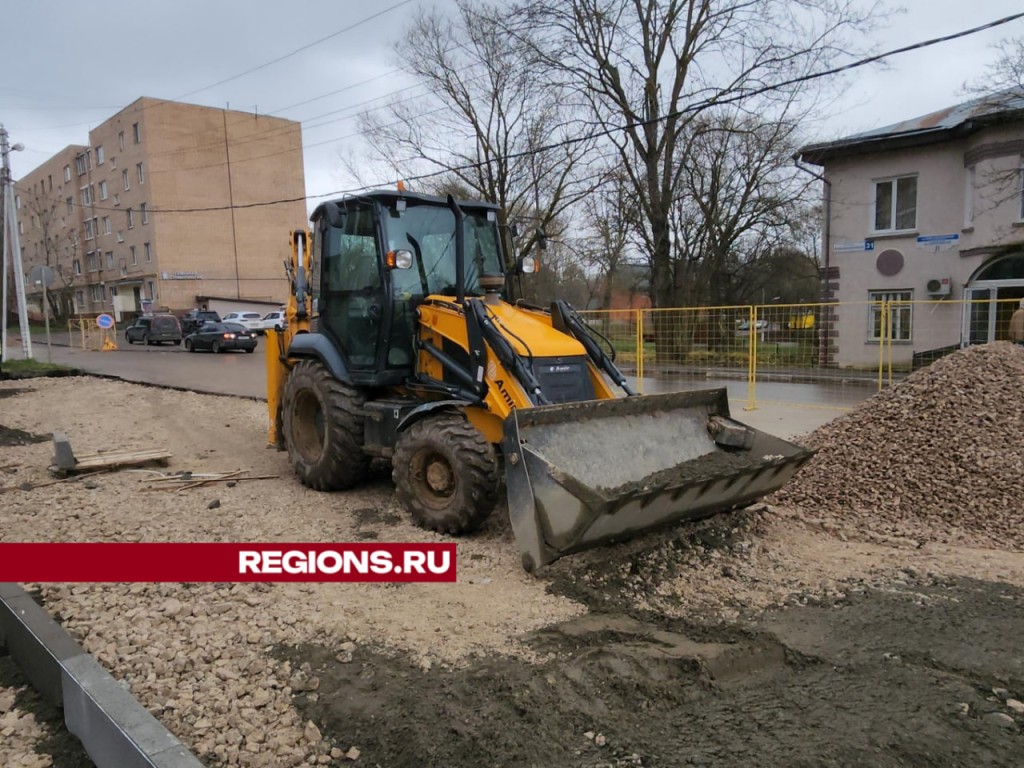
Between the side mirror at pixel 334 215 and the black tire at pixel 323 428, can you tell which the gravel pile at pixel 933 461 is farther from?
the side mirror at pixel 334 215

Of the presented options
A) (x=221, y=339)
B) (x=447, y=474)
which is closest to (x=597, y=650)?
(x=447, y=474)

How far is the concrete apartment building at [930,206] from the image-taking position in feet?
58.7

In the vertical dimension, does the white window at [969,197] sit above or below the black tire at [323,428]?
above

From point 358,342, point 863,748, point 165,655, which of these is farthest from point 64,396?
point 863,748

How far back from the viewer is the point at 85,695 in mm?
2916

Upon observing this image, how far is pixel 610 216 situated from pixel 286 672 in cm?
2458

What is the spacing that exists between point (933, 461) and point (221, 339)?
26.4m

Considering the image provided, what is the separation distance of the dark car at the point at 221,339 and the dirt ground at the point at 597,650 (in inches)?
929

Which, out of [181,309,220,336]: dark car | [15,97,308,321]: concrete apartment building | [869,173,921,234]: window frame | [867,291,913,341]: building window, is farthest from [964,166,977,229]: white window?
[15,97,308,321]: concrete apartment building

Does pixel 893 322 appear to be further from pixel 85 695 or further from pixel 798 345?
pixel 85 695

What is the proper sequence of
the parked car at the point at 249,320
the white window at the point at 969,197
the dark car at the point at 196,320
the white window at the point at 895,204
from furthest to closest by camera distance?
the dark car at the point at 196,320 → the parked car at the point at 249,320 → the white window at the point at 895,204 → the white window at the point at 969,197

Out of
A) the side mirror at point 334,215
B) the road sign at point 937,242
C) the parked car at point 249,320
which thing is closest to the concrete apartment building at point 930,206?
the road sign at point 937,242

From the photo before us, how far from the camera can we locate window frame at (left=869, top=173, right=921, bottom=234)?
65.1 feet

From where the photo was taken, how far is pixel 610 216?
2648 cm
